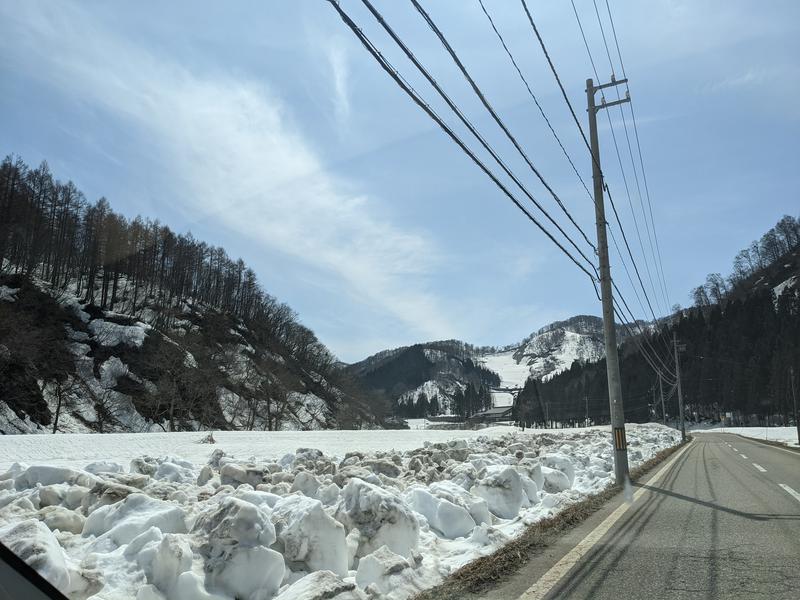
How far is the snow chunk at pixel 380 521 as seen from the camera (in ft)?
17.5

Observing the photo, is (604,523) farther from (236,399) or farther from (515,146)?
(236,399)

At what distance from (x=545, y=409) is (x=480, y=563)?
138667 millimetres

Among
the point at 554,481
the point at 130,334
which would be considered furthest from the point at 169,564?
the point at 130,334

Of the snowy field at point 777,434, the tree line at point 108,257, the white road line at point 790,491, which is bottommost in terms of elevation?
the snowy field at point 777,434

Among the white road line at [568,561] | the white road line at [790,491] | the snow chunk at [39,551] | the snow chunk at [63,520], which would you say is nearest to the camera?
the snow chunk at [39,551]

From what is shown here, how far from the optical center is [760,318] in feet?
402

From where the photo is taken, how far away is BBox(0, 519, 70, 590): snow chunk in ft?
11.5

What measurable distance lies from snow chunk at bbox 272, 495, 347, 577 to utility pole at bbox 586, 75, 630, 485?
962 centimetres

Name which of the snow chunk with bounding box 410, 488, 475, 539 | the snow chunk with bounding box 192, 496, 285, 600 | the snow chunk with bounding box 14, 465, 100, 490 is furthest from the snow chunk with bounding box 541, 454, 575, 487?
the snow chunk with bounding box 14, 465, 100, 490

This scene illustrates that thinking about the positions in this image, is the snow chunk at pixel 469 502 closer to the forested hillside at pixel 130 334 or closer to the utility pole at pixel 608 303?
the utility pole at pixel 608 303

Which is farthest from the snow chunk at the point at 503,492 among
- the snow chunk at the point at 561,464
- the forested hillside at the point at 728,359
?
the forested hillside at the point at 728,359

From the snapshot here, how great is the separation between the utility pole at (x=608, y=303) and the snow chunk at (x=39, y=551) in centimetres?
1165

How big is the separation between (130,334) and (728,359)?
11563cm

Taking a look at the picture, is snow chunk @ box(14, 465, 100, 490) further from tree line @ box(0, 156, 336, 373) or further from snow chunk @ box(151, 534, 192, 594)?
tree line @ box(0, 156, 336, 373)
